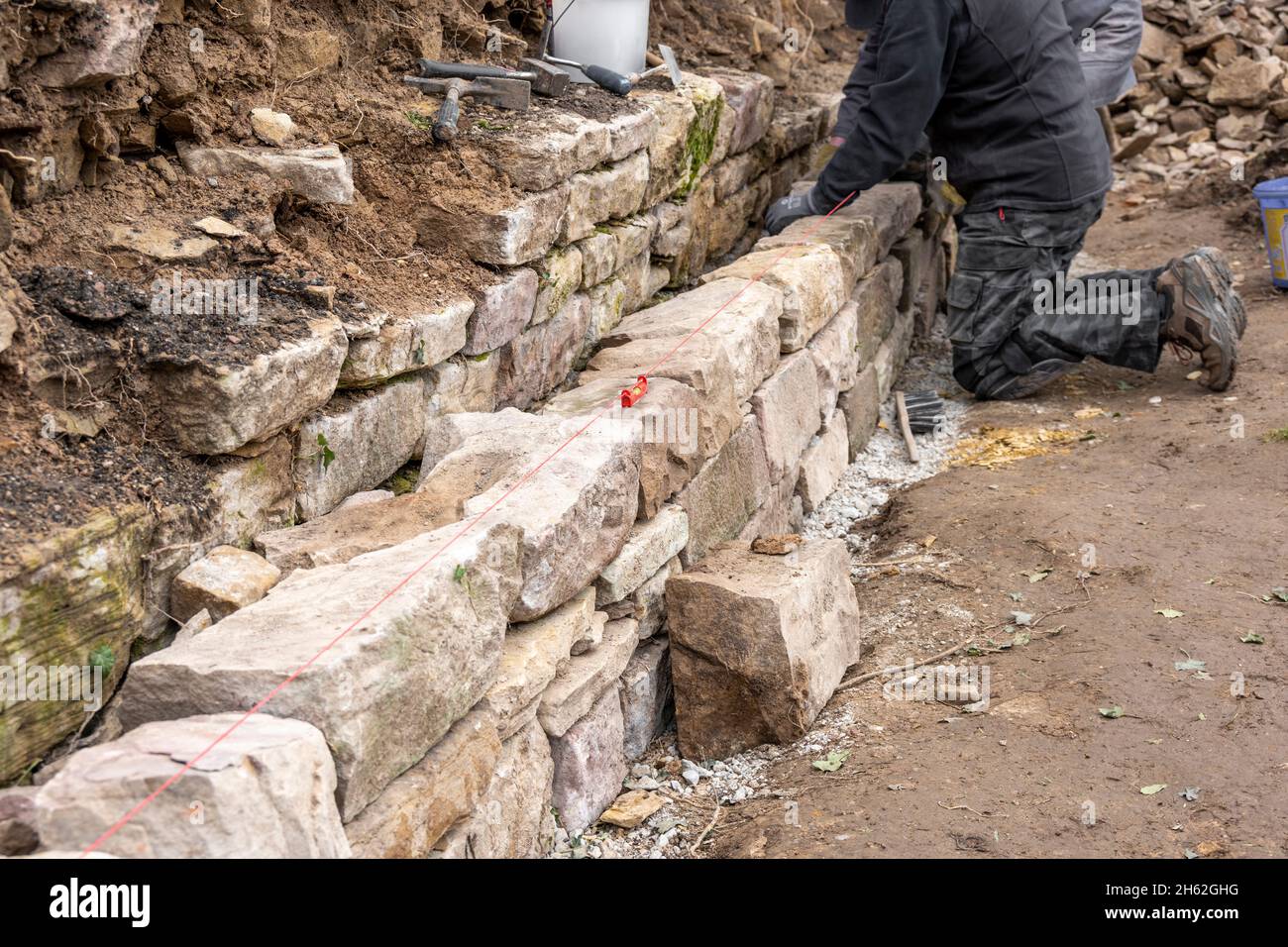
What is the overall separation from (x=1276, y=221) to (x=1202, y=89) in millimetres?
4233

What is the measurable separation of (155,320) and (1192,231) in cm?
800

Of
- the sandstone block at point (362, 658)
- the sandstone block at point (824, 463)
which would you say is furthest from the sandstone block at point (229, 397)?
the sandstone block at point (824, 463)

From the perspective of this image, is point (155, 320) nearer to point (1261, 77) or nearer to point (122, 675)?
point (122, 675)

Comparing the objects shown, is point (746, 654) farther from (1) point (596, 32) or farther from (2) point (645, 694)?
(1) point (596, 32)

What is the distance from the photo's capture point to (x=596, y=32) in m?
5.14

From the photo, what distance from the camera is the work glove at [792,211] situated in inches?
235

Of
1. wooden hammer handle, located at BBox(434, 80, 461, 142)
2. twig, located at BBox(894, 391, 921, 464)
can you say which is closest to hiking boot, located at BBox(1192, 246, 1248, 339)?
twig, located at BBox(894, 391, 921, 464)

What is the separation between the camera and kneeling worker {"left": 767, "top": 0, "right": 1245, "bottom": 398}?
5508mm

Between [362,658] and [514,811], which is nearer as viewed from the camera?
[362,658]

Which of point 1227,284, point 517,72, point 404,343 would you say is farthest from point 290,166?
point 1227,284

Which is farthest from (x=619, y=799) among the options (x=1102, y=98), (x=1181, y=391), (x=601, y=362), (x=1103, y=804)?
(x=1102, y=98)

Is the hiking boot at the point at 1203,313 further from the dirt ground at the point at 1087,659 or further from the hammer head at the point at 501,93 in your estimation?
the hammer head at the point at 501,93

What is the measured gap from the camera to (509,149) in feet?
13.1

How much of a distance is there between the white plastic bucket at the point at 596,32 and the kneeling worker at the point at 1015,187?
3.71 ft
